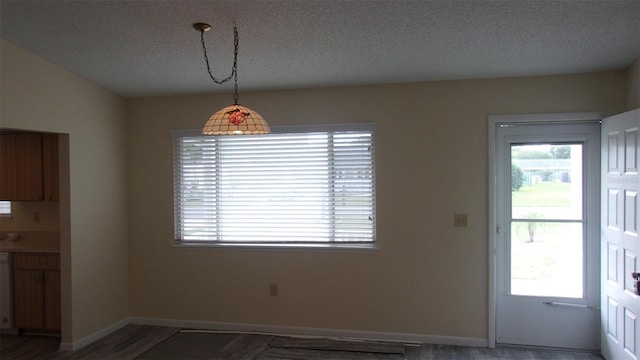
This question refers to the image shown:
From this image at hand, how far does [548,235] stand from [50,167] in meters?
4.64

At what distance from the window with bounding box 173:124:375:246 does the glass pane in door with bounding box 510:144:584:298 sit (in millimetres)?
1293

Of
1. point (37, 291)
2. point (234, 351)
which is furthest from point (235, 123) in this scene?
point (37, 291)

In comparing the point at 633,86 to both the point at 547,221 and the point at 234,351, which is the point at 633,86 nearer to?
the point at 547,221

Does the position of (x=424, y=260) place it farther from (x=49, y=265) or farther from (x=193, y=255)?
(x=49, y=265)

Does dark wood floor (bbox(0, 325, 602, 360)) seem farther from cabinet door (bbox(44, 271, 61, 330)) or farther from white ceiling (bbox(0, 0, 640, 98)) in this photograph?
white ceiling (bbox(0, 0, 640, 98))

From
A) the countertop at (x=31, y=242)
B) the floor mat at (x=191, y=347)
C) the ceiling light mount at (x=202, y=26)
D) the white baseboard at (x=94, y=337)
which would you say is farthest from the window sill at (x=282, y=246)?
the ceiling light mount at (x=202, y=26)

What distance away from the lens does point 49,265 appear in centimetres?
464

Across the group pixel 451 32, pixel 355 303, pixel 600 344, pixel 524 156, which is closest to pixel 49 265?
pixel 355 303

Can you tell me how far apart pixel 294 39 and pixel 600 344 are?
11.7ft

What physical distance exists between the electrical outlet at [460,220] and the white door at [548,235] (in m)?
0.27

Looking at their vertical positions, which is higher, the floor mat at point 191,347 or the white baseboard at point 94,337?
the white baseboard at point 94,337

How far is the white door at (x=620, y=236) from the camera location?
3.39 m

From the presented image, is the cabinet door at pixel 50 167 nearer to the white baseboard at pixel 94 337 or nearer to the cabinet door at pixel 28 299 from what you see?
the cabinet door at pixel 28 299

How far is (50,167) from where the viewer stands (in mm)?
4695
